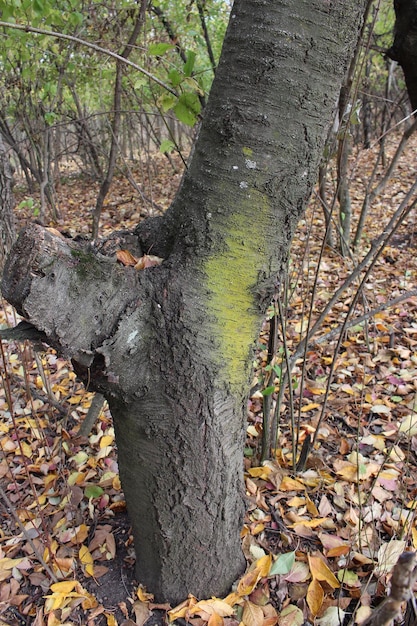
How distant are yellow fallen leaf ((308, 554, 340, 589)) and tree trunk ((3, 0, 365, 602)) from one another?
0.42 m

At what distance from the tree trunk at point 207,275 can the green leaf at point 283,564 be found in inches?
12.5

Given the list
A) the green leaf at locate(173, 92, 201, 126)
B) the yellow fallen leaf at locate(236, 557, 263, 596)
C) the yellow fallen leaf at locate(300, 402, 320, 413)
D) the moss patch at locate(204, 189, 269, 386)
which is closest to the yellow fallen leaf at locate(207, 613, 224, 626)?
the yellow fallen leaf at locate(236, 557, 263, 596)

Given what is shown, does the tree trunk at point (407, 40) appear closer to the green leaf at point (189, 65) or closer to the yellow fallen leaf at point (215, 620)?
the green leaf at point (189, 65)

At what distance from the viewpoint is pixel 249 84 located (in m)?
0.95

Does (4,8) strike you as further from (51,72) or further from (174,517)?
Result: (51,72)

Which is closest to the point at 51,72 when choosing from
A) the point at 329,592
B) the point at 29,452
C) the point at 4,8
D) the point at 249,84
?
the point at 4,8

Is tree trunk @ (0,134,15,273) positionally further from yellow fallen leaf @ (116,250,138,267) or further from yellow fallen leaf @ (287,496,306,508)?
yellow fallen leaf @ (287,496,306,508)

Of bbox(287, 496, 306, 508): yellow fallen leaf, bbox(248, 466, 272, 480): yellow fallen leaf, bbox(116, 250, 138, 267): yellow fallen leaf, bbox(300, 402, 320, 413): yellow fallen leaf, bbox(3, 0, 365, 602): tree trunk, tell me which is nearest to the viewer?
bbox(3, 0, 365, 602): tree trunk

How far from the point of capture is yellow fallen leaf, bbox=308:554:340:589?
141 cm

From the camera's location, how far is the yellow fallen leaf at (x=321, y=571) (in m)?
1.41

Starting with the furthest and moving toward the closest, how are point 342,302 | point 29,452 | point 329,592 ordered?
point 342,302
point 29,452
point 329,592

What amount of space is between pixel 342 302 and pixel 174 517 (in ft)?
7.35

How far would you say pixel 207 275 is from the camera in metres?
1.06

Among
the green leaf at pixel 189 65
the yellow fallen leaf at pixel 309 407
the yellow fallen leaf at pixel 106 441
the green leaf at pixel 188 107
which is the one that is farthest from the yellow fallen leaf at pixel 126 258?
the yellow fallen leaf at pixel 309 407
